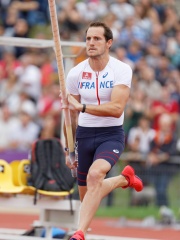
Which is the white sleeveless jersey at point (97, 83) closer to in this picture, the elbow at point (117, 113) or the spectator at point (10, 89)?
the elbow at point (117, 113)

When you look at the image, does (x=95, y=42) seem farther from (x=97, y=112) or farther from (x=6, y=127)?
(x=6, y=127)

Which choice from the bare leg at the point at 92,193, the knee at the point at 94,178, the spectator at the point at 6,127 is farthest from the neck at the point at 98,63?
the spectator at the point at 6,127

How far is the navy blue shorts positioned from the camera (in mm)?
10445

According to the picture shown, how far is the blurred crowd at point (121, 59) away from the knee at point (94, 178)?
7790 millimetres

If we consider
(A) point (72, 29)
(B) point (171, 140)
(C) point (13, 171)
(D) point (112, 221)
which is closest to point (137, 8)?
(A) point (72, 29)

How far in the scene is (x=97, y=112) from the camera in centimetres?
1018

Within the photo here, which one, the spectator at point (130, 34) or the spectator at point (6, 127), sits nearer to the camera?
the spectator at point (6, 127)

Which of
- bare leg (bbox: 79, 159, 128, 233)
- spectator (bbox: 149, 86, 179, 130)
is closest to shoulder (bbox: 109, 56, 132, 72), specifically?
bare leg (bbox: 79, 159, 128, 233)

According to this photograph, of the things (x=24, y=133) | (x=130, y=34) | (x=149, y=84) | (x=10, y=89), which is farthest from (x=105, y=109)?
(x=130, y=34)

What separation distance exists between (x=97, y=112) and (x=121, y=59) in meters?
9.95

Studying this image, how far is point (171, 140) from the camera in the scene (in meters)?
18.1

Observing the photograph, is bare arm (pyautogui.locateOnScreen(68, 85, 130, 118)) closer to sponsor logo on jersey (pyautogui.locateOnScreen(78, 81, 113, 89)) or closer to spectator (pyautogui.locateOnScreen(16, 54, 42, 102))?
sponsor logo on jersey (pyautogui.locateOnScreen(78, 81, 113, 89))

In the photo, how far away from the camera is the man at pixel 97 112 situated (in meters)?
10.1

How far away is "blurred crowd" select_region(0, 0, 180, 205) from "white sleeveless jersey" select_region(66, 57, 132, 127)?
7.14 m
